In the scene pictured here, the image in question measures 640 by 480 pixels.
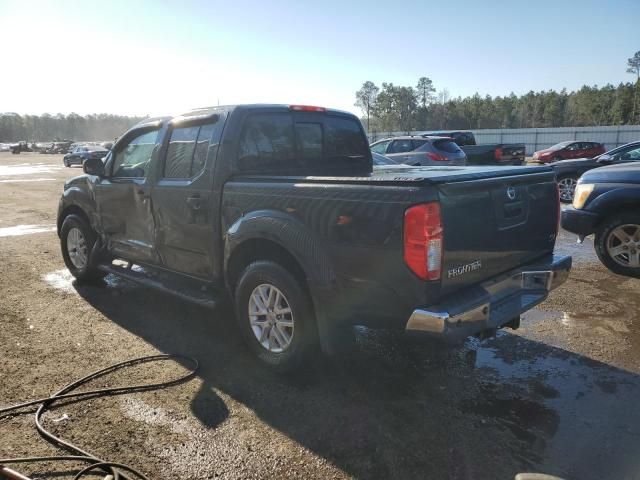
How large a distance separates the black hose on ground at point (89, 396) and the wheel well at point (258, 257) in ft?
2.61

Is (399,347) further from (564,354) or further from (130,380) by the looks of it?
(130,380)

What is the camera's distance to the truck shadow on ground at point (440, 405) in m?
2.79

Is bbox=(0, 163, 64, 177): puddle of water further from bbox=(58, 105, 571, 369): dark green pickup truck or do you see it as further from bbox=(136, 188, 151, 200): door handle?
bbox=(58, 105, 571, 369): dark green pickup truck

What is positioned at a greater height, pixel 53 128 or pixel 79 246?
pixel 53 128

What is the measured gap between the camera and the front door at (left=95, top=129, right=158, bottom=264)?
16.1ft

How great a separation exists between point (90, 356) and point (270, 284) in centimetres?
177

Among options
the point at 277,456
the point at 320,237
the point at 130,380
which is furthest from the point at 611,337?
the point at 130,380

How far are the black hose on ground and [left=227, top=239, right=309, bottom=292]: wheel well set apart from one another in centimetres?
80

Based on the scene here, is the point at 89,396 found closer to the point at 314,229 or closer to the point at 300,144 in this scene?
the point at 314,229

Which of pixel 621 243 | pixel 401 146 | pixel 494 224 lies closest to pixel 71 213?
pixel 494 224

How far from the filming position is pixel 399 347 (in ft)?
14.4

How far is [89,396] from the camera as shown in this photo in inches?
140

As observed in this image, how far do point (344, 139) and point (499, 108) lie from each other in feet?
368

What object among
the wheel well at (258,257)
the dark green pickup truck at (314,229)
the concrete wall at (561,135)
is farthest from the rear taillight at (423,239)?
the concrete wall at (561,135)
